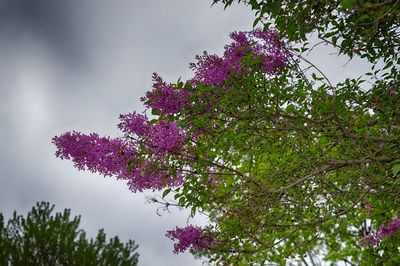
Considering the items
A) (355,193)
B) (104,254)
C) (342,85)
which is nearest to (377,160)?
(355,193)

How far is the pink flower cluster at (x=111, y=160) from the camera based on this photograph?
15.5 feet

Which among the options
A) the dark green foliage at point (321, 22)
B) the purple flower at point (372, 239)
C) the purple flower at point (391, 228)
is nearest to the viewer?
the dark green foliage at point (321, 22)

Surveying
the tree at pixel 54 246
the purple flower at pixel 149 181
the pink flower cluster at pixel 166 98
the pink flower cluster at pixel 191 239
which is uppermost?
the tree at pixel 54 246

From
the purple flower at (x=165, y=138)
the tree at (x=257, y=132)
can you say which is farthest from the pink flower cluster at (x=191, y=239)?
the purple flower at (x=165, y=138)

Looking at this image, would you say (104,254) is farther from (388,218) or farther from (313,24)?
(313,24)

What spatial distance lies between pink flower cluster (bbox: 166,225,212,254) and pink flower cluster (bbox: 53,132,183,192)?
69 centimetres

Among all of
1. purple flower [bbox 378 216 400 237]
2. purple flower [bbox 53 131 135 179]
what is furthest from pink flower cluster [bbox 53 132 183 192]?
purple flower [bbox 378 216 400 237]

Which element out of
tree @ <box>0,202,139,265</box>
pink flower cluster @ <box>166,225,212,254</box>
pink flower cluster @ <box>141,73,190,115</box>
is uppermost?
tree @ <box>0,202,139,265</box>

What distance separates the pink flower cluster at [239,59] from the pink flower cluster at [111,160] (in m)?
1.00

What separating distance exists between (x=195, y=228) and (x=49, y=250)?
22.6 ft

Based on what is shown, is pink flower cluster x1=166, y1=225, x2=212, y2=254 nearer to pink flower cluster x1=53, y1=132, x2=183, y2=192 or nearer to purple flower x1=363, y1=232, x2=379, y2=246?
pink flower cluster x1=53, y1=132, x2=183, y2=192

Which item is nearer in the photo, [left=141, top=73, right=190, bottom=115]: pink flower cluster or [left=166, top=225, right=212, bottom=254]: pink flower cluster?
[left=141, top=73, right=190, bottom=115]: pink flower cluster

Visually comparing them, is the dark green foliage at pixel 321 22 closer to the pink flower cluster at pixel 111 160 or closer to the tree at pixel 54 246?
the pink flower cluster at pixel 111 160

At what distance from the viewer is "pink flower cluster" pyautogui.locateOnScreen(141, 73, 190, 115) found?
15.4ft
